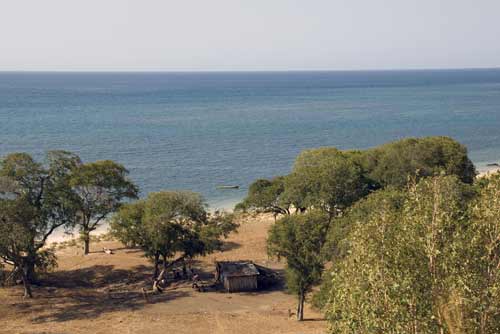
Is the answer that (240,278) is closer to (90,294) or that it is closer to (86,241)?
(90,294)

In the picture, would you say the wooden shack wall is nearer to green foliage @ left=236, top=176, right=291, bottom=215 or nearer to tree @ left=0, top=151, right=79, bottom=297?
green foliage @ left=236, top=176, right=291, bottom=215

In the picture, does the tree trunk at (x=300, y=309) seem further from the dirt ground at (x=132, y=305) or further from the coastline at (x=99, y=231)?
the coastline at (x=99, y=231)

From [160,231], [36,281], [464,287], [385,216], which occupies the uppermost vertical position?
[385,216]

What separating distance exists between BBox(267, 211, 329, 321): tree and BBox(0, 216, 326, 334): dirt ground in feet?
7.52

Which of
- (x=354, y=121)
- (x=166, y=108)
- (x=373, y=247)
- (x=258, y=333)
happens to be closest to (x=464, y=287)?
(x=373, y=247)

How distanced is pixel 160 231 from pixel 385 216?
21.9 m

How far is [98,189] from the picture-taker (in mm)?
41781

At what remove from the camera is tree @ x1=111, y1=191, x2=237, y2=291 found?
35.0 meters

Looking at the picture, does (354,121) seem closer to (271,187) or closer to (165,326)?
(271,187)

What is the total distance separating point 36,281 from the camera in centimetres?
3706

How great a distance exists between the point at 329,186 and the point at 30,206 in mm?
20526

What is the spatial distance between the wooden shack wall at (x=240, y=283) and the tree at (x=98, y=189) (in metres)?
12.2

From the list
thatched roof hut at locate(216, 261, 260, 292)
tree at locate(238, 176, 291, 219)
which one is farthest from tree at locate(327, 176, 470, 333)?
tree at locate(238, 176, 291, 219)

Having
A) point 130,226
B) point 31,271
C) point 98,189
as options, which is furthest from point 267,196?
point 31,271
